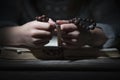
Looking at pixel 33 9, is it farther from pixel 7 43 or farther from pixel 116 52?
pixel 116 52

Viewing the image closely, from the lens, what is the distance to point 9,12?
0.87 meters

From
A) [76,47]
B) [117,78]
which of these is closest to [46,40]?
[76,47]

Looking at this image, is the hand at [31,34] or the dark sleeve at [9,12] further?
the dark sleeve at [9,12]

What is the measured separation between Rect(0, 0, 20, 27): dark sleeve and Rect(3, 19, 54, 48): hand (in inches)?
2.9

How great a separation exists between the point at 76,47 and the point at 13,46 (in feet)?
0.53

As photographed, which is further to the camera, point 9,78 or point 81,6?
point 81,6

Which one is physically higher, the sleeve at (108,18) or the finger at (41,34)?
the sleeve at (108,18)

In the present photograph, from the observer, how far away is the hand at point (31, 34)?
27.1 inches

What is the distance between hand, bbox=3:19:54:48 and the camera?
27.1 inches

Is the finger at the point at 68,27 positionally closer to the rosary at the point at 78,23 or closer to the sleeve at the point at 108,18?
the rosary at the point at 78,23

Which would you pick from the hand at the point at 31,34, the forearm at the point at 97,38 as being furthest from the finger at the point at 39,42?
the forearm at the point at 97,38

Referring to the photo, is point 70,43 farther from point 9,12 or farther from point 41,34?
point 9,12

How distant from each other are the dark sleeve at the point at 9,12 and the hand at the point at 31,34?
74 millimetres

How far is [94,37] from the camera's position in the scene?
2.55ft
